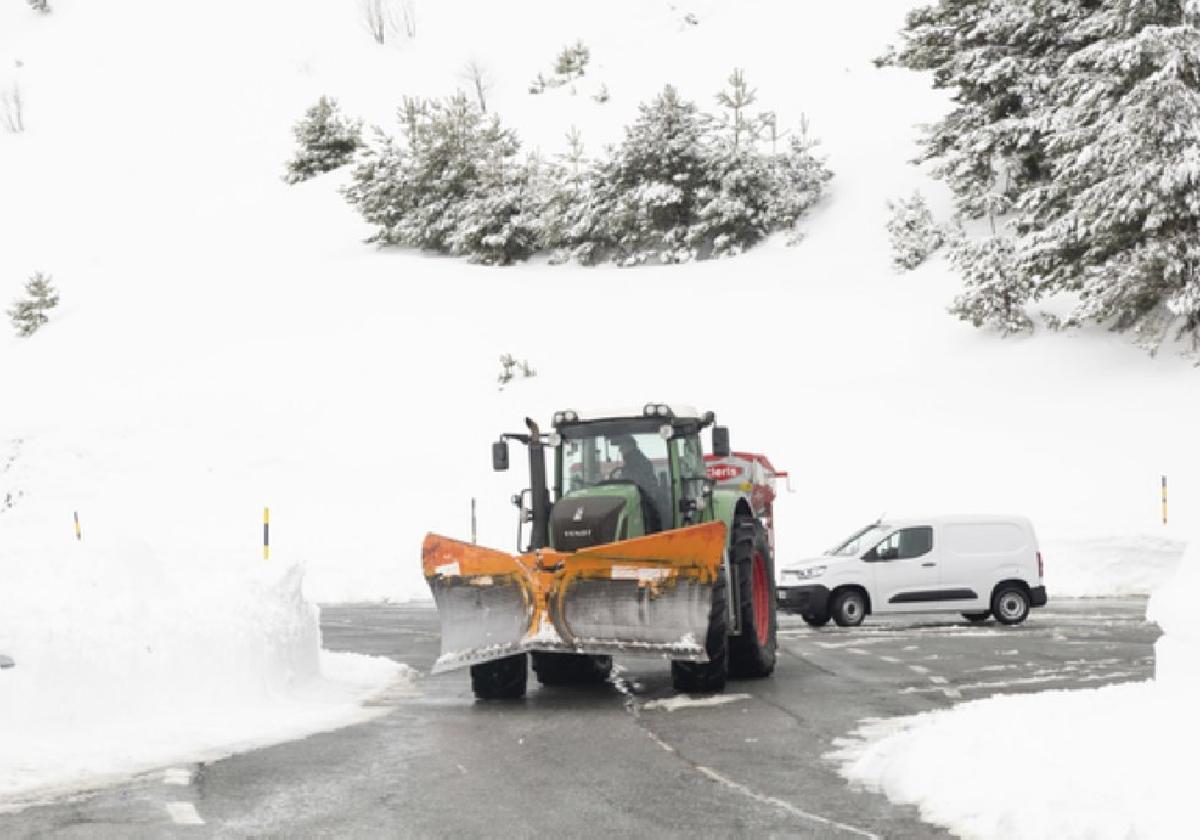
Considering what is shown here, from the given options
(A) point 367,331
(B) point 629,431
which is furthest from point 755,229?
(B) point 629,431

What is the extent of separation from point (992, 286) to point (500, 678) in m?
21.1

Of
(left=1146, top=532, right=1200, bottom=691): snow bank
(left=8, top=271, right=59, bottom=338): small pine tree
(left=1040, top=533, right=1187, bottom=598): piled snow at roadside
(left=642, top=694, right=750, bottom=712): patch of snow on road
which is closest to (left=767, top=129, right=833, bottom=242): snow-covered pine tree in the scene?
(left=1040, top=533, right=1187, bottom=598): piled snow at roadside

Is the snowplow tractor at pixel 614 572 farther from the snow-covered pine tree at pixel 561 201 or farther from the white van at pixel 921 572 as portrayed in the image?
the snow-covered pine tree at pixel 561 201

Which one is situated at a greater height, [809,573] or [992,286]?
[992,286]

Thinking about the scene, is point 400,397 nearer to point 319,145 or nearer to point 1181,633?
point 319,145

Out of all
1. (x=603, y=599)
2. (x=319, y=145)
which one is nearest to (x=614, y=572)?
(x=603, y=599)

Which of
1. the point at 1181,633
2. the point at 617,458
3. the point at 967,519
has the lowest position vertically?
the point at 1181,633

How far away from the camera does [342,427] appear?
34844 millimetres

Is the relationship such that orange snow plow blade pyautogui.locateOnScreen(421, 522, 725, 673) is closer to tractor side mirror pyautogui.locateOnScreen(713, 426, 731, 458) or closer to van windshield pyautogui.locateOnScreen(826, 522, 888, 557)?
tractor side mirror pyautogui.locateOnScreen(713, 426, 731, 458)

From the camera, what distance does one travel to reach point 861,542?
20609 millimetres

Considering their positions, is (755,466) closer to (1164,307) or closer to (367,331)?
(1164,307)

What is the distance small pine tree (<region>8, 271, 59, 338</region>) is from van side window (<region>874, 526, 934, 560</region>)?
98.5 feet

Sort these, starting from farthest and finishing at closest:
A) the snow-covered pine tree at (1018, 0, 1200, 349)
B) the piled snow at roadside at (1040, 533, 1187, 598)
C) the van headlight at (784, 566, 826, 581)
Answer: the snow-covered pine tree at (1018, 0, 1200, 349)
the piled snow at roadside at (1040, 533, 1187, 598)
the van headlight at (784, 566, 826, 581)

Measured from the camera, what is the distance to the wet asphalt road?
288 inches
